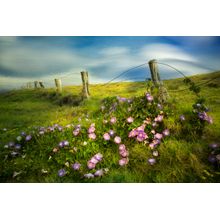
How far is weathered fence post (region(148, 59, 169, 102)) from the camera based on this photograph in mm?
3639

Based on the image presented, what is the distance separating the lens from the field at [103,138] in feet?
10.5

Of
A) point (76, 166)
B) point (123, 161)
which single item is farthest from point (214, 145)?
point (76, 166)

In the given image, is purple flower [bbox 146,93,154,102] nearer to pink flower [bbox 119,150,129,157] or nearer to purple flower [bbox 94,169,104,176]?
pink flower [bbox 119,150,129,157]

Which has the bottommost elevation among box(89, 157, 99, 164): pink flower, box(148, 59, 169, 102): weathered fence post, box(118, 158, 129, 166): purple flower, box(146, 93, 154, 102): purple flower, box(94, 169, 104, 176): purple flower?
box(94, 169, 104, 176): purple flower

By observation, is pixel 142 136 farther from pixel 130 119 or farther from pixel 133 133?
pixel 130 119

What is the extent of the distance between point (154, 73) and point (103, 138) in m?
0.96

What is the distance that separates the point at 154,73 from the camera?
3674 millimetres

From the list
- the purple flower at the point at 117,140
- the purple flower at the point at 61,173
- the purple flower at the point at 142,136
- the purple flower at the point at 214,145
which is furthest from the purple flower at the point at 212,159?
the purple flower at the point at 61,173

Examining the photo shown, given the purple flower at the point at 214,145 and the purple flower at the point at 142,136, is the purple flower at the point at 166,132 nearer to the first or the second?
the purple flower at the point at 142,136

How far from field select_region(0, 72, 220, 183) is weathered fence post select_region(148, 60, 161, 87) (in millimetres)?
121

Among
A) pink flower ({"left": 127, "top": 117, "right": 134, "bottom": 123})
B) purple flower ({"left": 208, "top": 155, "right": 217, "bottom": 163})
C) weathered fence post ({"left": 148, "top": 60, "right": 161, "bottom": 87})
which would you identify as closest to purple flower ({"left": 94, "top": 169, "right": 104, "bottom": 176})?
pink flower ({"left": 127, "top": 117, "right": 134, "bottom": 123})

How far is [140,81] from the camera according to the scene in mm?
3766
